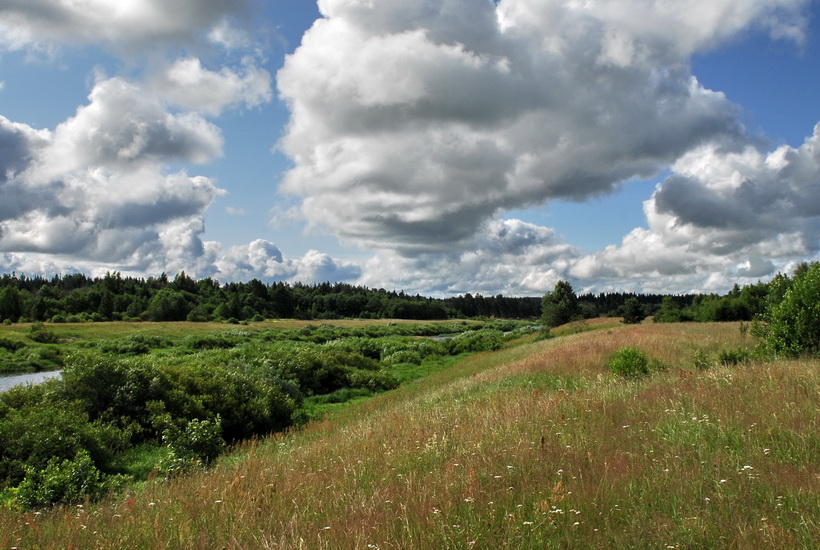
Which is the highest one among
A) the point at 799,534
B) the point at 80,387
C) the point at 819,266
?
the point at 819,266

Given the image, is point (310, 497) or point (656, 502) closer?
point (656, 502)

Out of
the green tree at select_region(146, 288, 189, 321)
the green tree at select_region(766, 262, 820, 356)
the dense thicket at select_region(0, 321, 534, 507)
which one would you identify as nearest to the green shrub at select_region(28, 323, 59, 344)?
the dense thicket at select_region(0, 321, 534, 507)

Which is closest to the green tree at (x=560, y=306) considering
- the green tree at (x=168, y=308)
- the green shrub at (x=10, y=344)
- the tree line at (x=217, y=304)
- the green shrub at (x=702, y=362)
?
the tree line at (x=217, y=304)

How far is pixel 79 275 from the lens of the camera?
179000 millimetres

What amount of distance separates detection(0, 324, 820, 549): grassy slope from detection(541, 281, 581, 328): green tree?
78.9 meters

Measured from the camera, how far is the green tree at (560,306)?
8543 centimetres

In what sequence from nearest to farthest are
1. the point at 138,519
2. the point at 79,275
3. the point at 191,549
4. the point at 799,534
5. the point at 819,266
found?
the point at 799,534
the point at 191,549
the point at 138,519
the point at 819,266
the point at 79,275

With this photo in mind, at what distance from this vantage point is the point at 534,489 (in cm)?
539

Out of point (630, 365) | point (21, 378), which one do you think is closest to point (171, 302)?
point (21, 378)

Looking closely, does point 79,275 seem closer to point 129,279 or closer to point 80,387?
point 129,279

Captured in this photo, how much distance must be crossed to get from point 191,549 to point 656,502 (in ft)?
15.2

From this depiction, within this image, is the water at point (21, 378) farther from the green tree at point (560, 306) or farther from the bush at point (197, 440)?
the green tree at point (560, 306)

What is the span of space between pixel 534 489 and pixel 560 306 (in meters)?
84.0

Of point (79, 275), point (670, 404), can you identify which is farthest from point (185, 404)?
point (79, 275)
